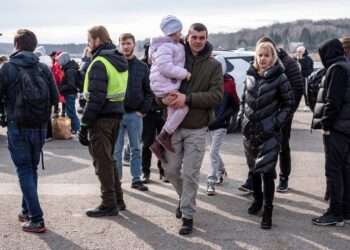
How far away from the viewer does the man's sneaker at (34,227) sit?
5.14 m

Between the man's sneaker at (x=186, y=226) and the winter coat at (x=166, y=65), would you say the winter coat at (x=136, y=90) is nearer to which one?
the winter coat at (x=166, y=65)

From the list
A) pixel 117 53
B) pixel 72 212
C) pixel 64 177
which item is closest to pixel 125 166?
pixel 64 177

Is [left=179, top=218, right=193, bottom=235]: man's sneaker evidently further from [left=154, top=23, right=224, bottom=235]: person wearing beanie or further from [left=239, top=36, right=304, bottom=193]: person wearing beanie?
[left=239, top=36, right=304, bottom=193]: person wearing beanie

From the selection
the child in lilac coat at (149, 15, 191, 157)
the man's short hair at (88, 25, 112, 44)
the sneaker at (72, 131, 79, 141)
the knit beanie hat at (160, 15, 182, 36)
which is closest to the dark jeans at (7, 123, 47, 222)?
the man's short hair at (88, 25, 112, 44)

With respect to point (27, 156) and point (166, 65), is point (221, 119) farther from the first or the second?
point (27, 156)

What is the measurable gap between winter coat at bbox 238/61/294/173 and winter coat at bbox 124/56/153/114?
172cm

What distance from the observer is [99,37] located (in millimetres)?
5465

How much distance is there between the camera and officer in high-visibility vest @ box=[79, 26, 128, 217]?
5.31 metres

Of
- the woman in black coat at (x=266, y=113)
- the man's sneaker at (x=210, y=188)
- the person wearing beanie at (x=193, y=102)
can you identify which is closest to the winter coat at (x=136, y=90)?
the man's sneaker at (x=210, y=188)

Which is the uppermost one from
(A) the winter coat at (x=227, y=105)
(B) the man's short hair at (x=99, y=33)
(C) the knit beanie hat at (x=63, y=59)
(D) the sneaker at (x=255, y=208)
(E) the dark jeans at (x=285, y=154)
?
(B) the man's short hair at (x=99, y=33)

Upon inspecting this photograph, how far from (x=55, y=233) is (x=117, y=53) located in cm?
189

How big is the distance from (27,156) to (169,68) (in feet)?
5.18

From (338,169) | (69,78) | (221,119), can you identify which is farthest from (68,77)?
(338,169)

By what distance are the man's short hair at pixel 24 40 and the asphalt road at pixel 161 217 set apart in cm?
174
